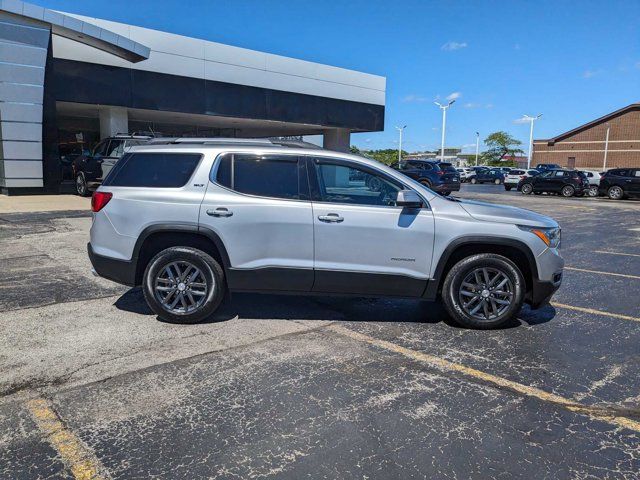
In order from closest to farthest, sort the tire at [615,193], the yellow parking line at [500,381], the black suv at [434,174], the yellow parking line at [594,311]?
the yellow parking line at [500,381] → the yellow parking line at [594,311] → the black suv at [434,174] → the tire at [615,193]

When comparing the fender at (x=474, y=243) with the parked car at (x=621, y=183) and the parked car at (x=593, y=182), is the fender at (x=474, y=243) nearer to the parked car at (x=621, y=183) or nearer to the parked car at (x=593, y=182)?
the parked car at (x=621, y=183)

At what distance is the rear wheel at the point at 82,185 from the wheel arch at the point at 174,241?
14420mm

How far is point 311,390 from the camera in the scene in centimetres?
372

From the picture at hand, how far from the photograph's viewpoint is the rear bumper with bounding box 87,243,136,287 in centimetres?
516

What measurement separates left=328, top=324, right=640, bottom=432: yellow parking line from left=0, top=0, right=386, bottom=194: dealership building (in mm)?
16435

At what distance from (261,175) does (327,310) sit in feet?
5.67

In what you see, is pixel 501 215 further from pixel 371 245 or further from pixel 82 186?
pixel 82 186

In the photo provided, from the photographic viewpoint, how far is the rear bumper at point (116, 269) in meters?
5.16

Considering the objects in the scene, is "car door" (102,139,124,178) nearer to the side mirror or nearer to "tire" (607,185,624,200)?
the side mirror

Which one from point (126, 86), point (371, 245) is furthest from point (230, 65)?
point (371, 245)

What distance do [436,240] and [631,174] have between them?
29.2 metres

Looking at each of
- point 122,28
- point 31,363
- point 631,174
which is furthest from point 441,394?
point 631,174

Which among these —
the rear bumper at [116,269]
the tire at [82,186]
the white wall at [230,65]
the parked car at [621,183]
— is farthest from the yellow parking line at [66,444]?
the parked car at [621,183]

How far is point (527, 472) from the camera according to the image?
2.79 meters
